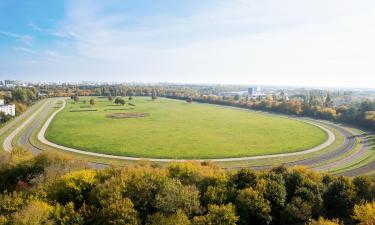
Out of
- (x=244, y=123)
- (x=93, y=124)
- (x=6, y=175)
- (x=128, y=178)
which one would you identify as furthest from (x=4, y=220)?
(x=244, y=123)

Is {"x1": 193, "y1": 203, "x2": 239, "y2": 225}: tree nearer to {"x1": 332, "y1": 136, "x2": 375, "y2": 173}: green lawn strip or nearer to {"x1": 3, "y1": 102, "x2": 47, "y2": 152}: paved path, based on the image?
{"x1": 332, "y1": 136, "x2": 375, "y2": 173}: green lawn strip

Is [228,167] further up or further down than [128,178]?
further down

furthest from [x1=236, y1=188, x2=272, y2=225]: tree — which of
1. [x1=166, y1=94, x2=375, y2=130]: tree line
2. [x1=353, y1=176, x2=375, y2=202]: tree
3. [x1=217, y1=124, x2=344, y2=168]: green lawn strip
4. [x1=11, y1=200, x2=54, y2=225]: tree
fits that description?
[x1=166, y1=94, x2=375, y2=130]: tree line

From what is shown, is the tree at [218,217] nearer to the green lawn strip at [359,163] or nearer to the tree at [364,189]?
the tree at [364,189]

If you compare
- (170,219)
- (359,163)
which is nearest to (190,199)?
→ (170,219)

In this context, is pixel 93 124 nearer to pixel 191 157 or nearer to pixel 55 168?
pixel 191 157

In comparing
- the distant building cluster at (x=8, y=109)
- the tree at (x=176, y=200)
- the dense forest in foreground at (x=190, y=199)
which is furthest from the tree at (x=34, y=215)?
the distant building cluster at (x=8, y=109)

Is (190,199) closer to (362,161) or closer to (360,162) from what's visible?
(360,162)

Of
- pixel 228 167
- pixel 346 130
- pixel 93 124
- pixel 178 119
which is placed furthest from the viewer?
pixel 178 119
